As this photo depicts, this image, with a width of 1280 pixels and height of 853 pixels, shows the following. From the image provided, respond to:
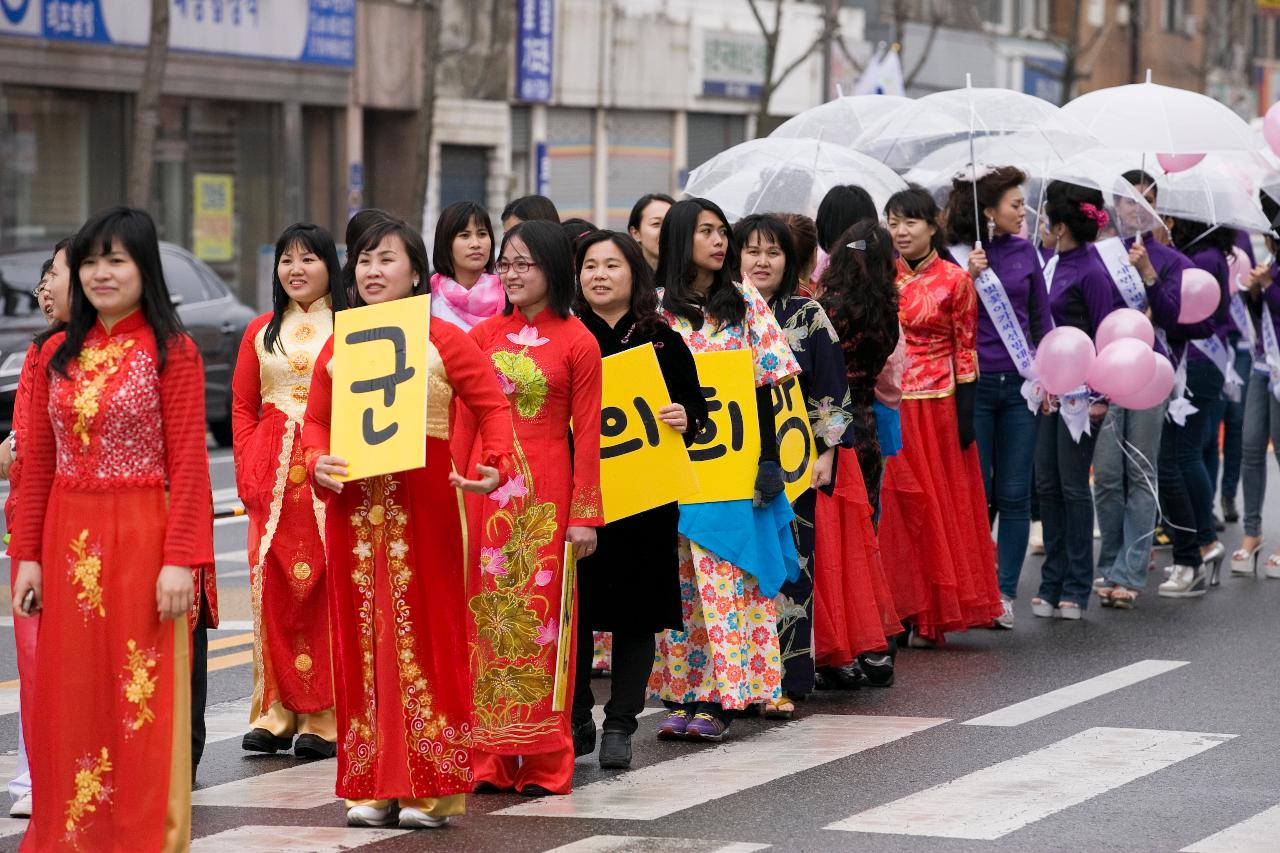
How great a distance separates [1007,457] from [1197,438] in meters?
1.72

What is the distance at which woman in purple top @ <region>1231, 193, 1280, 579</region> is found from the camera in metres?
12.0

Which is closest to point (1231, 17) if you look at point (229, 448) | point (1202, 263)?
point (229, 448)

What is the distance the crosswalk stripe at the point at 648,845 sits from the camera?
6.11 meters

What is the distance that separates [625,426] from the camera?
7363 millimetres

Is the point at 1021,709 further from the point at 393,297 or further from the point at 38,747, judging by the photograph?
the point at 38,747

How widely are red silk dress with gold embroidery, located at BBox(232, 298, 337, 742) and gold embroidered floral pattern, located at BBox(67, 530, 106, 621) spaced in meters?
1.81

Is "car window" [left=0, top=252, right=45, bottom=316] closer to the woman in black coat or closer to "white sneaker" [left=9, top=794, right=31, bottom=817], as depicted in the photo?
the woman in black coat

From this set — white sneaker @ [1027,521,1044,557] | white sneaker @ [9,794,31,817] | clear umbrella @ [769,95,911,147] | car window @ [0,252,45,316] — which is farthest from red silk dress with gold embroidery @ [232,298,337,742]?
car window @ [0,252,45,316]

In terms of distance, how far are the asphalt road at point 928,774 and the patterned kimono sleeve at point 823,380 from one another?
1.05 metres

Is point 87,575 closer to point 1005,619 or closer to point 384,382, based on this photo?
point 384,382

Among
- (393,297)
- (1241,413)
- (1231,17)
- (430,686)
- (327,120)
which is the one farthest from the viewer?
(1231,17)

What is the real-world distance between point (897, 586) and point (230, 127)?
69.3ft

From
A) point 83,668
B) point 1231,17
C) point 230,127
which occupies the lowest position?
point 83,668

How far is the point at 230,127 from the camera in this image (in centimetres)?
2916
